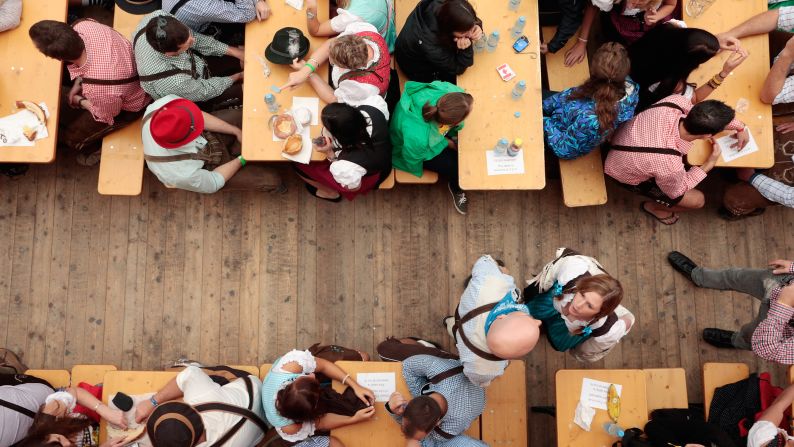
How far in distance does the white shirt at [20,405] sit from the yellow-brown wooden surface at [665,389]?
3.97m

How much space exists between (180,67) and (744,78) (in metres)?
3.99

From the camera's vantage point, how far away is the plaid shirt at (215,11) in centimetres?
369

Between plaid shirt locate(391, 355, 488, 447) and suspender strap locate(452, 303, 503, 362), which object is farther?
plaid shirt locate(391, 355, 488, 447)

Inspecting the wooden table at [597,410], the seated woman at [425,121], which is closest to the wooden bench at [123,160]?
the seated woman at [425,121]

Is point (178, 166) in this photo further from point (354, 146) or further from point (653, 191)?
point (653, 191)

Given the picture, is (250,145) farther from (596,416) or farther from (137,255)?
(596,416)

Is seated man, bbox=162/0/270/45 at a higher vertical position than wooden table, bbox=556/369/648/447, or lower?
higher

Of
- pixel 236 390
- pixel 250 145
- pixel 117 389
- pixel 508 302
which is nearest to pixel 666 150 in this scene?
pixel 508 302

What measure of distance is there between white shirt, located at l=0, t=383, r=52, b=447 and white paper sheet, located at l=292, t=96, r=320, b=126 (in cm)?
249

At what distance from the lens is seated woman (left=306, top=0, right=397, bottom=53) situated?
3611 mm

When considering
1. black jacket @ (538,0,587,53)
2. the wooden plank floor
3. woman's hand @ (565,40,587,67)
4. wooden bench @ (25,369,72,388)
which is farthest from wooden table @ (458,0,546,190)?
wooden bench @ (25,369,72,388)

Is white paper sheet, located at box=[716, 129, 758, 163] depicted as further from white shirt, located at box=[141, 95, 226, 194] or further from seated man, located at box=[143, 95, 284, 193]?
white shirt, located at box=[141, 95, 226, 194]

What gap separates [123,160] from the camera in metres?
3.81

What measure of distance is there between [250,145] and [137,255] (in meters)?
1.55
